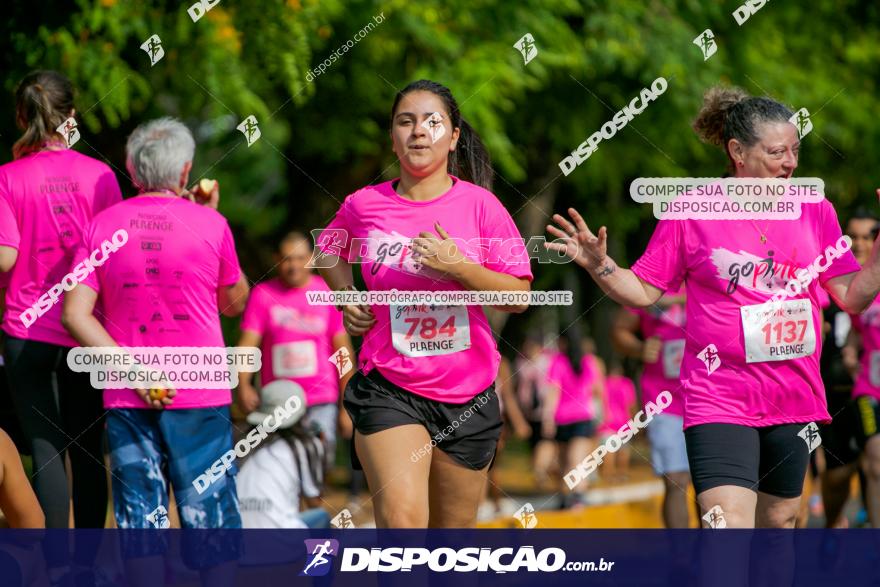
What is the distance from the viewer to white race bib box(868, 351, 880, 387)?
302 inches

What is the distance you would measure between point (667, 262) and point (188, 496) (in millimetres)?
1951

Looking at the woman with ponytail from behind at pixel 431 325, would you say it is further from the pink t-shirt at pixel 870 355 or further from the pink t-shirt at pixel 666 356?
the pink t-shirt at pixel 870 355

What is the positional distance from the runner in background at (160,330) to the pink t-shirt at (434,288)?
0.64 metres

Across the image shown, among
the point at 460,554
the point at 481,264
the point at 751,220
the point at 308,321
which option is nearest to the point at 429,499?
the point at 460,554

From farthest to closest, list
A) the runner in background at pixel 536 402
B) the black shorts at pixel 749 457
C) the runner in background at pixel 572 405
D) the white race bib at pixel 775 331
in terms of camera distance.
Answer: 1. the runner in background at pixel 536 402
2. the runner in background at pixel 572 405
3. the white race bib at pixel 775 331
4. the black shorts at pixel 749 457

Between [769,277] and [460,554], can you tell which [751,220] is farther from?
[460,554]

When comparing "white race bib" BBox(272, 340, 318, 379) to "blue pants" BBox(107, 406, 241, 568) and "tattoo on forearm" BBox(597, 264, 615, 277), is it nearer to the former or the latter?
"blue pants" BBox(107, 406, 241, 568)

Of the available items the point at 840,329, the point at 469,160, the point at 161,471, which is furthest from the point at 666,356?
the point at 161,471

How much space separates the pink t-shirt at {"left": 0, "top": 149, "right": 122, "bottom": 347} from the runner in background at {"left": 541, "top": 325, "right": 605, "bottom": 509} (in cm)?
735

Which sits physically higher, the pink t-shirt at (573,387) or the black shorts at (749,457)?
the pink t-shirt at (573,387)

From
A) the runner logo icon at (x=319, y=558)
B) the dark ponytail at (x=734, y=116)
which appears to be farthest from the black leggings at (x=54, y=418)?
the dark ponytail at (x=734, y=116)

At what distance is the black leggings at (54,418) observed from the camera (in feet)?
17.8

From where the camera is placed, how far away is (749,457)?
4.73 metres

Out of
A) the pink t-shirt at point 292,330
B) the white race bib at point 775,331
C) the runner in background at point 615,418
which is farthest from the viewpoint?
the runner in background at point 615,418
